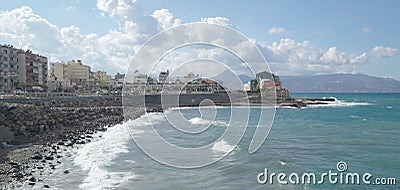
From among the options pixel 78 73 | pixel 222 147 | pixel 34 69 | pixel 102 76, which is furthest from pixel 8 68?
pixel 102 76

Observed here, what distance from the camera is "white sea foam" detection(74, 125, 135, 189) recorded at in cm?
1235

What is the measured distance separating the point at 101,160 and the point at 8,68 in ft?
162

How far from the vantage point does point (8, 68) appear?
57.6 m

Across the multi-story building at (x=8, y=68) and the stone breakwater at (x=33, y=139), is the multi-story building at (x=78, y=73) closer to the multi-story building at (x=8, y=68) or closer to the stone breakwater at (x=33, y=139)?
the multi-story building at (x=8, y=68)

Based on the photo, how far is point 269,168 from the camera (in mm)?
14945

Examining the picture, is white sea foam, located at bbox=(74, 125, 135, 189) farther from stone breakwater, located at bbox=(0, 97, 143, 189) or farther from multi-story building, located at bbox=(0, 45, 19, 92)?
multi-story building, located at bbox=(0, 45, 19, 92)

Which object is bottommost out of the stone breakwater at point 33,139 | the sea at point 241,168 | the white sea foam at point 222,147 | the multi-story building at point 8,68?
the sea at point 241,168

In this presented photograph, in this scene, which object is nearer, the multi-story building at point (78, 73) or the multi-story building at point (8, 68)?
the multi-story building at point (8, 68)

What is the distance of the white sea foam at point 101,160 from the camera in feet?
40.5

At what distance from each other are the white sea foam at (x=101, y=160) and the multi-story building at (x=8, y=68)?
36888 millimetres

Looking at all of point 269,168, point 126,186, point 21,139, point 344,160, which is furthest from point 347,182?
point 21,139

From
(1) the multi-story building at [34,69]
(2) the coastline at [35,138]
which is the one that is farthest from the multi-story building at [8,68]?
(2) the coastline at [35,138]

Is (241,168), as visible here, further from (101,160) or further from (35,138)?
(35,138)

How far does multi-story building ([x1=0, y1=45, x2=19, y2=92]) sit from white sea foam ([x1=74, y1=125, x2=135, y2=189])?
36888 mm
